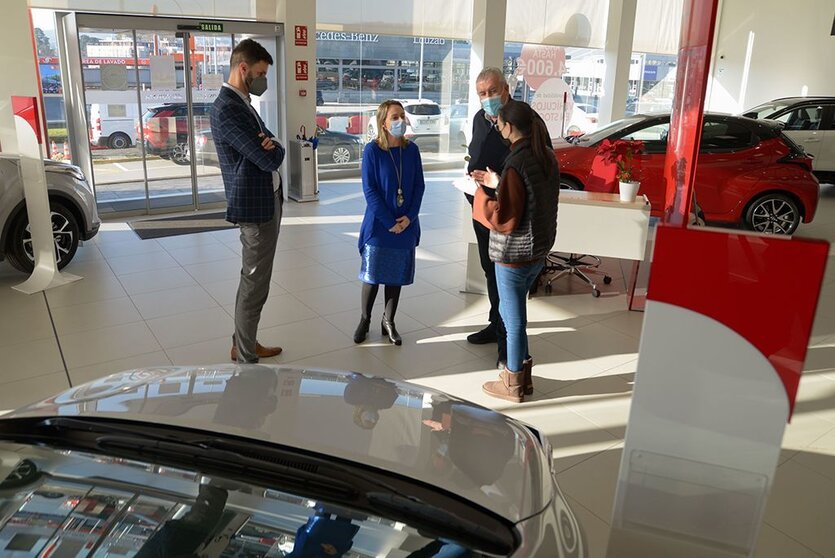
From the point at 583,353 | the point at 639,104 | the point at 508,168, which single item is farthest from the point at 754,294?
the point at 639,104

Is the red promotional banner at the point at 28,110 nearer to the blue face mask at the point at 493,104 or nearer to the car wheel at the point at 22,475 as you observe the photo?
the blue face mask at the point at 493,104

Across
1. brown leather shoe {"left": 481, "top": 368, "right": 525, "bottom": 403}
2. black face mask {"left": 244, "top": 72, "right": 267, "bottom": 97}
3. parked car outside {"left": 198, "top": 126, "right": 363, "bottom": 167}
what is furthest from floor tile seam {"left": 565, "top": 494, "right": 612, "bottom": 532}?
parked car outside {"left": 198, "top": 126, "right": 363, "bottom": 167}

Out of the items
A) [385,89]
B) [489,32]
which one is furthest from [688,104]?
[385,89]

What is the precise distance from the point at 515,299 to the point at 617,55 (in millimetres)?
10112

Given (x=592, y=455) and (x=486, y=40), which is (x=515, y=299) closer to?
(x=592, y=455)

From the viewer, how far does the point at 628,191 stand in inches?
201

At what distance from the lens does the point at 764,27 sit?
13992 mm

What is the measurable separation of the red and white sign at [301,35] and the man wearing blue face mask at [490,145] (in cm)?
563

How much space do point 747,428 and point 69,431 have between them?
1666 mm

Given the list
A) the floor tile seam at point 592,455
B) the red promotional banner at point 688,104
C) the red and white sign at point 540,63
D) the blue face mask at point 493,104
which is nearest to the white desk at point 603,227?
the red promotional banner at point 688,104

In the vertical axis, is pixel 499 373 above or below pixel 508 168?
below

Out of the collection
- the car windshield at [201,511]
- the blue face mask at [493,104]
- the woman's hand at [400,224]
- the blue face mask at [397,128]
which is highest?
the blue face mask at [493,104]

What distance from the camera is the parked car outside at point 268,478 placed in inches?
53.8

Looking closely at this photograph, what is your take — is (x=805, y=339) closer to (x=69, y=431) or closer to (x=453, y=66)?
(x=69, y=431)
